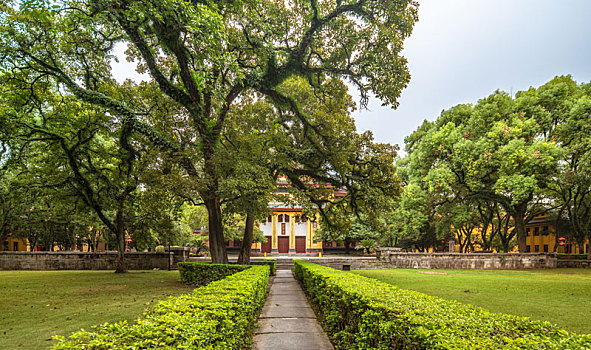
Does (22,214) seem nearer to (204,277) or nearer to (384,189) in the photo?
(204,277)

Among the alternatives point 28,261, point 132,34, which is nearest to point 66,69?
point 132,34

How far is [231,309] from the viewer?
437 cm

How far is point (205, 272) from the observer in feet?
49.2

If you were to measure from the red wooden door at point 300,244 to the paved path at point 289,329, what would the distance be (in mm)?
38384

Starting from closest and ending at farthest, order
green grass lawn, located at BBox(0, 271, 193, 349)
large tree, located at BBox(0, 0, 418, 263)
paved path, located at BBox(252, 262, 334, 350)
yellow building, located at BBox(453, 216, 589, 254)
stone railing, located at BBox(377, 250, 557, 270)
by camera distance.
Result: paved path, located at BBox(252, 262, 334, 350) < green grass lawn, located at BBox(0, 271, 193, 349) < large tree, located at BBox(0, 0, 418, 263) < stone railing, located at BBox(377, 250, 557, 270) < yellow building, located at BBox(453, 216, 589, 254)

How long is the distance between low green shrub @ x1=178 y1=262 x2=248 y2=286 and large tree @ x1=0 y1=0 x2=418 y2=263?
10.8 ft

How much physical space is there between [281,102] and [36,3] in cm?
923

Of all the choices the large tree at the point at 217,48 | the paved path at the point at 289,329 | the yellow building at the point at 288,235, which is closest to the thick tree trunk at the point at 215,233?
the large tree at the point at 217,48

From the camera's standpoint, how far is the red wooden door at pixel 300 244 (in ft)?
159

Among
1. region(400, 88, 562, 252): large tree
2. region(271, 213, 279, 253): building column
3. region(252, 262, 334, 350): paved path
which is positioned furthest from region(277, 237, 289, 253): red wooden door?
region(252, 262, 334, 350): paved path

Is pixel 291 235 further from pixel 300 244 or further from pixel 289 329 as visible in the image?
pixel 289 329

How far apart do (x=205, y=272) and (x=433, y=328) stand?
13.5m

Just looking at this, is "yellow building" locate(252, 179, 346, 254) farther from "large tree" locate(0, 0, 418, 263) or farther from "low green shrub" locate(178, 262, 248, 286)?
"large tree" locate(0, 0, 418, 263)

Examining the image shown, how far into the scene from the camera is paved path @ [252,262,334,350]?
5748 mm
